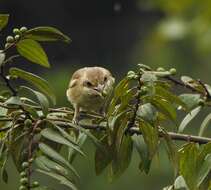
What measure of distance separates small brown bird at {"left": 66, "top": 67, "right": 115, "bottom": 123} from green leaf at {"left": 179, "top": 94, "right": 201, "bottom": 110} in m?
0.68

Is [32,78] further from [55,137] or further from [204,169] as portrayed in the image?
[204,169]

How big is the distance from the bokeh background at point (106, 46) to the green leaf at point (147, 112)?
4.43 m

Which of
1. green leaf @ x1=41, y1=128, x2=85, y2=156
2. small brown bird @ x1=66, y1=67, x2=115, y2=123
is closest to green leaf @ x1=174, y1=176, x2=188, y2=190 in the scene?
green leaf @ x1=41, y1=128, x2=85, y2=156

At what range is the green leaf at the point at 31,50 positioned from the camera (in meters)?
2.58

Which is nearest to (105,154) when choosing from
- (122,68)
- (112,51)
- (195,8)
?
(195,8)

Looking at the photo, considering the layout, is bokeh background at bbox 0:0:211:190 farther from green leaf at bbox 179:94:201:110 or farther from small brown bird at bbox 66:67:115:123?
green leaf at bbox 179:94:201:110

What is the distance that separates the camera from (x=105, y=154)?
264cm

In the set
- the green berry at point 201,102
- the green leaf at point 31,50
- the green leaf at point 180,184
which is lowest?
the green leaf at point 180,184

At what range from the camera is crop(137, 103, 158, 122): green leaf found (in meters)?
2.48

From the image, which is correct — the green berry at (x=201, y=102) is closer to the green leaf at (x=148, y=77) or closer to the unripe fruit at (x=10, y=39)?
the green leaf at (x=148, y=77)

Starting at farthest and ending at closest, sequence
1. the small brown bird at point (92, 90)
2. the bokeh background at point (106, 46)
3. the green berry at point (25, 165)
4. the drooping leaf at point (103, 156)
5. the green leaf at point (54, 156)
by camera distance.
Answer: the bokeh background at point (106, 46)
the small brown bird at point (92, 90)
the drooping leaf at point (103, 156)
the green leaf at point (54, 156)
the green berry at point (25, 165)

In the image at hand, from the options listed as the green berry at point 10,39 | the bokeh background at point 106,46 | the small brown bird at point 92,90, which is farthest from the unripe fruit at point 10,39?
the bokeh background at point 106,46

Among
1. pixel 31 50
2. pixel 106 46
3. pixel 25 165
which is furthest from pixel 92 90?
pixel 106 46

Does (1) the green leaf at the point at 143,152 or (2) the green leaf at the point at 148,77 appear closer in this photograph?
(2) the green leaf at the point at 148,77
